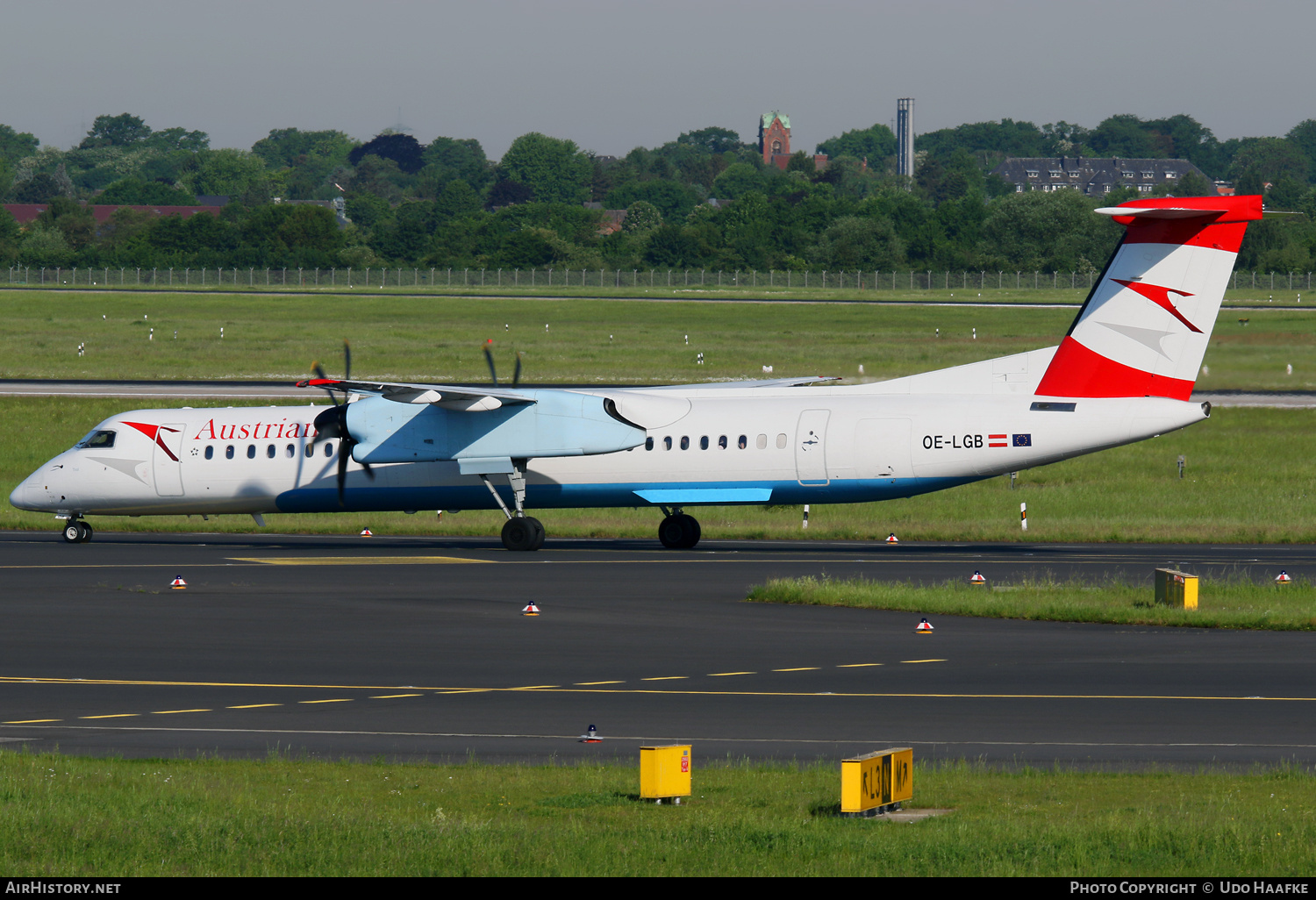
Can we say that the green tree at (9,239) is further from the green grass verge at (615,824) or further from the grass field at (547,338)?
the green grass verge at (615,824)

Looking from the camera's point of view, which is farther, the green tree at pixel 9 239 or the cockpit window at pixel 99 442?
the green tree at pixel 9 239

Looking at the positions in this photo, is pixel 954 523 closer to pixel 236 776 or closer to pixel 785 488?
Answer: pixel 785 488

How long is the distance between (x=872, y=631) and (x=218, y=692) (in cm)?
963

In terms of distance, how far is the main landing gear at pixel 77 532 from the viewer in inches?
1453

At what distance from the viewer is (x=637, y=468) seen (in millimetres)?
34531

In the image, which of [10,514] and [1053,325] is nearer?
[10,514]

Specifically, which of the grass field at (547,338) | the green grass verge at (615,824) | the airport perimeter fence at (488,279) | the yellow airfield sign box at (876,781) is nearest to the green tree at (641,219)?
the airport perimeter fence at (488,279)

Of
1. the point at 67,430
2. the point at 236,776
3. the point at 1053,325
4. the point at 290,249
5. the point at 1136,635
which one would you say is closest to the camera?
the point at 236,776

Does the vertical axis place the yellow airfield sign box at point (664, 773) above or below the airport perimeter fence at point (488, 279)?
below

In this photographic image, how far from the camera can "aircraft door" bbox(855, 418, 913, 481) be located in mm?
32750

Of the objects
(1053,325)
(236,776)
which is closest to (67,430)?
(236,776)

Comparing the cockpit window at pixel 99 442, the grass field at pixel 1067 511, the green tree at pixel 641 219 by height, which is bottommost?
the grass field at pixel 1067 511

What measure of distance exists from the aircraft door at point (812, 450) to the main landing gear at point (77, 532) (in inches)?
654

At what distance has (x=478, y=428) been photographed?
114 feet
